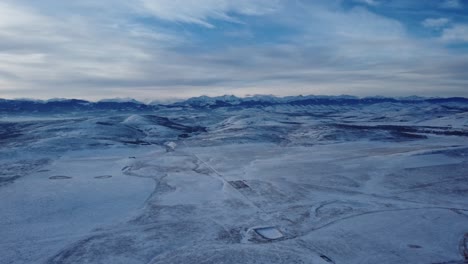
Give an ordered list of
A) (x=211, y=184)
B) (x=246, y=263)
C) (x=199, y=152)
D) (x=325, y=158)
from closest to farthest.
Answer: (x=246, y=263) → (x=211, y=184) → (x=325, y=158) → (x=199, y=152)

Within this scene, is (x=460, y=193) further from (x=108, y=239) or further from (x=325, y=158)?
(x=108, y=239)

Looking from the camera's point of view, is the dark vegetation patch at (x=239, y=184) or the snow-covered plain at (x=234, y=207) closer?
the snow-covered plain at (x=234, y=207)

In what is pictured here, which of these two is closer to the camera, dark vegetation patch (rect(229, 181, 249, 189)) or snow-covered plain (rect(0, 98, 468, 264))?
snow-covered plain (rect(0, 98, 468, 264))

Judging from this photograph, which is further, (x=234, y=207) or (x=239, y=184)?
(x=239, y=184)

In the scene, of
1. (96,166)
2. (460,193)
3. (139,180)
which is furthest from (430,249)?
(96,166)

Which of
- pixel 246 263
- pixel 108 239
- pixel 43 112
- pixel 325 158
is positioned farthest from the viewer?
pixel 43 112

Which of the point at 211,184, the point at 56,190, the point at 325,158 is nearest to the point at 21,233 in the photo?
the point at 56,190

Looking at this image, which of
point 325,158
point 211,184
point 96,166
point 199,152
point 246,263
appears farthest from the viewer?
point 199,152

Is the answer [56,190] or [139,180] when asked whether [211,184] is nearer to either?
[139,180]

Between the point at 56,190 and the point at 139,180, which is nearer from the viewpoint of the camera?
the point at 56,190
